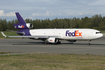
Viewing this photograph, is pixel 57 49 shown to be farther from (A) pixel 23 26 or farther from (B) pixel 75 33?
(A) pixel 23 26

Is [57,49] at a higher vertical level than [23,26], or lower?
lower

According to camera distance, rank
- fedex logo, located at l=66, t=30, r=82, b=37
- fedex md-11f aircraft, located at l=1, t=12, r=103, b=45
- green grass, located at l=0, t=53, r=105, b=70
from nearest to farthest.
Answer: green grass, located at l=0, t=53, r=105, b=70, fedex md-11f aircraft, located at l=1, t=12, r=103, b=45, fedex logo, located at l=66, t=30, r=82, b=37

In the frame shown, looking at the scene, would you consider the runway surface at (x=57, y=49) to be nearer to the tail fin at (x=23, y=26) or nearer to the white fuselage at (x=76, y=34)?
the white fuselage at (x=76, y=34)

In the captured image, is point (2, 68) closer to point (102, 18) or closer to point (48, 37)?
point (48, 37)

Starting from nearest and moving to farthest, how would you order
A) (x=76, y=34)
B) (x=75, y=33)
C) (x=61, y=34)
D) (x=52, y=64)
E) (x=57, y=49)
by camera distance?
(x=52, y=64), (x=57, y=49), (x=76, y=34), (x=75, y=33), (x=61, y=34)

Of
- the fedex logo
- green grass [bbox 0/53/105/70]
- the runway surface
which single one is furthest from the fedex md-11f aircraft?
green grass [bbox 0/53/105/70]

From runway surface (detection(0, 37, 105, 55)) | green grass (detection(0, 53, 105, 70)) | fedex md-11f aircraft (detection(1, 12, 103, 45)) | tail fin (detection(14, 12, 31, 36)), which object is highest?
tail fin (detection(14, 12, 31, 36))

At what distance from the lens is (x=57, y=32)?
4109 centimetres

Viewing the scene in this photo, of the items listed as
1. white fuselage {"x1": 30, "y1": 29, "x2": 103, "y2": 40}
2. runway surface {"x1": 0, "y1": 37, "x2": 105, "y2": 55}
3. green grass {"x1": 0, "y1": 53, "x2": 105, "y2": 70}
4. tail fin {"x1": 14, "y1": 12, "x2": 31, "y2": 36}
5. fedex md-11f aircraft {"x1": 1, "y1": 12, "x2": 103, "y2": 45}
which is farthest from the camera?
tail fin {"x1": 14, "y1": 12, "x2": 31, "y2": 36}

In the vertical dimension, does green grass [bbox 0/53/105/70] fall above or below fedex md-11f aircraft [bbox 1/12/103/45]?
below

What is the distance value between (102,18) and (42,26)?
58075mm

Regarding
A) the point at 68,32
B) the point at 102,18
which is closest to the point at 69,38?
the point at 68,32

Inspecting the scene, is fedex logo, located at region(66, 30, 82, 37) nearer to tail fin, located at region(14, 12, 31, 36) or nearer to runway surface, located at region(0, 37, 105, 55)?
runway surface, located at region(0, 37, 105, 55)

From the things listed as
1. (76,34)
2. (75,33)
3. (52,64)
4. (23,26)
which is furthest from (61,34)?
(52,64)
